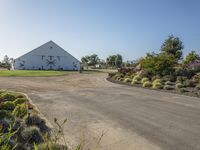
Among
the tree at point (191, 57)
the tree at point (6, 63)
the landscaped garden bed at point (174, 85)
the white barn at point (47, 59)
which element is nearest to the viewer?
the landscaped garden bed at point (174, 85)

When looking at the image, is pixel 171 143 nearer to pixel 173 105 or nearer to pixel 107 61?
pixel 173 105

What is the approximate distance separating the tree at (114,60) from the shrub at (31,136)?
3030 inches

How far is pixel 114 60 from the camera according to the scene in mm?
88375

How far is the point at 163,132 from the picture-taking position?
7.93 meters

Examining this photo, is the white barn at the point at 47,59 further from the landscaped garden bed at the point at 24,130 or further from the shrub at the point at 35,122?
the shrub at the point at 35,122

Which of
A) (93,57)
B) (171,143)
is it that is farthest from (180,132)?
(93,57)

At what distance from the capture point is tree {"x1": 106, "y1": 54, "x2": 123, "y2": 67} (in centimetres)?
8494

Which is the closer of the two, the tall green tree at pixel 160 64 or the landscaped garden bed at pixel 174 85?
the landscaped garden bed at pixel 174 85

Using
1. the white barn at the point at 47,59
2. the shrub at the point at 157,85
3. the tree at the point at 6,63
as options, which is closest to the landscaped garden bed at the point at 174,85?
the shrub at the point at 157,85

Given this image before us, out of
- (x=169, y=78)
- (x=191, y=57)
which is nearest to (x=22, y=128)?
(x=169, y=78)

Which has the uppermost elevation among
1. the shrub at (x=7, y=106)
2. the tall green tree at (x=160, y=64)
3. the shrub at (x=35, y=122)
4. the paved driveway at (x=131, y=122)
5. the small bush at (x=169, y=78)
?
the tall green tree at (x=160, y=64)

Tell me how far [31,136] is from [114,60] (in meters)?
82.5

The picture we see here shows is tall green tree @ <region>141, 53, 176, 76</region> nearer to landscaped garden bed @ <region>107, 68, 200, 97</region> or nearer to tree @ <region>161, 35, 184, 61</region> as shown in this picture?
landscaped garden bed @ <region>107, 68, 200, 97</region>

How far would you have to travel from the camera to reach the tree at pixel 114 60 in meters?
84.9
